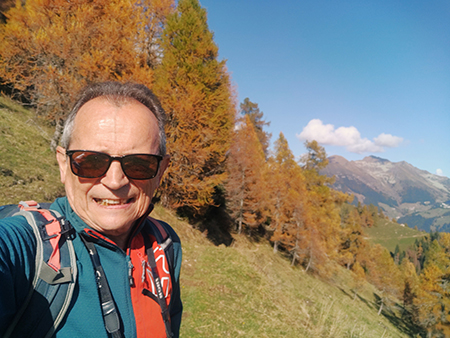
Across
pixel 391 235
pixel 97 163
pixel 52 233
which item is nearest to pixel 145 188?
pixel 97 163

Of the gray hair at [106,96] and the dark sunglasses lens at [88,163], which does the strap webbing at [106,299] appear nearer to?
the dark sunglasses lens at [88,163]

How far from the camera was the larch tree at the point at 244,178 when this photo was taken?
19000 millimetres

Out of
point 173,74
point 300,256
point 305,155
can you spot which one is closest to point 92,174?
point 173,74

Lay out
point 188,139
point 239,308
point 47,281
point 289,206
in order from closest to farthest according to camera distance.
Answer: point 47,281, point 239,308, point 188,139, point 289,206

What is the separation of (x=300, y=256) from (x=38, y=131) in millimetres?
23608

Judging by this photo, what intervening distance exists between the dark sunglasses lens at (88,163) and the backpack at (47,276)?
0.26 metres

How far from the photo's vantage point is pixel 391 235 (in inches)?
4658

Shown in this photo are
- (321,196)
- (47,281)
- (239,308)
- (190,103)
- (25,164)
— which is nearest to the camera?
(47,281)

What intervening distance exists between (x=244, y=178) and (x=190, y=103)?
10.2 meters

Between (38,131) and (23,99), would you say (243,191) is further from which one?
(23,99)

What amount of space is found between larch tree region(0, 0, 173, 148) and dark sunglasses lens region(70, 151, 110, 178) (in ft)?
34.9

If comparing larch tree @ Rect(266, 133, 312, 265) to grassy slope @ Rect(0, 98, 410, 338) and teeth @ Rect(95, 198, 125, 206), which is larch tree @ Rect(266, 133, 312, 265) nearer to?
grassy slope @ Rect(0, 98, 410, 338)

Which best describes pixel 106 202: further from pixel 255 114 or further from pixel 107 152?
pixel 255 114

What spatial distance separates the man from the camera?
116cm
